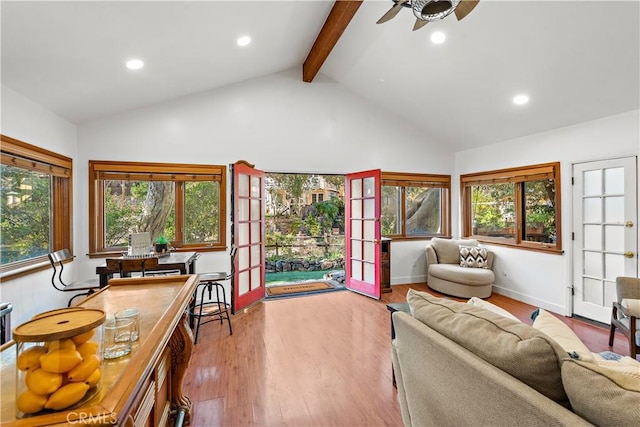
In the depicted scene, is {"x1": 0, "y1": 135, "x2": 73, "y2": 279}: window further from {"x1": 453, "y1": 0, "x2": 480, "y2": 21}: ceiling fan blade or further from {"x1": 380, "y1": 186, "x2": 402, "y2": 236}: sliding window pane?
{"x1": 380, "y1": 186, "x2": 402, "y2": 236}: sliding window pane

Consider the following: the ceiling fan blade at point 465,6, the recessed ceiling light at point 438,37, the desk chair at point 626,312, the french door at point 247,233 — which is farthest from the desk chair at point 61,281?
the desk chair at point 626,312

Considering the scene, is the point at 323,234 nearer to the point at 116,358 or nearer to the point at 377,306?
the point at 377,306

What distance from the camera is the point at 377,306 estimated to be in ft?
14.1

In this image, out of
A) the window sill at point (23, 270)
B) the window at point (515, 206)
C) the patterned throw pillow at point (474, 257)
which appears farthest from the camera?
the patterned throw pillow at point (474, 257)

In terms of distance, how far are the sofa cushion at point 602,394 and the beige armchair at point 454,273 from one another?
13.0ft

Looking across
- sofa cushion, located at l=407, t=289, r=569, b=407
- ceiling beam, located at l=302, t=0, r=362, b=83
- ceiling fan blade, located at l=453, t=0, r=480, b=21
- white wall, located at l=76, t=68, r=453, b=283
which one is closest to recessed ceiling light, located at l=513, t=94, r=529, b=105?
white wall, located at l=76, t=68, r=453, b=283

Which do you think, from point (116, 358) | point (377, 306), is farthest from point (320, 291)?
point (116, 358)

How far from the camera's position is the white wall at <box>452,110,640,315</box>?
136 inches

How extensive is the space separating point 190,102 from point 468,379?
4.55 m

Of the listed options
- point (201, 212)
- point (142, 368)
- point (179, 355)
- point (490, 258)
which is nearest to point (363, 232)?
point (490, 258)

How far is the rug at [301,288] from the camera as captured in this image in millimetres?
4988

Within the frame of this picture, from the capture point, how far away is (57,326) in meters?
0.71

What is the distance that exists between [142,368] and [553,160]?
16.7 ft

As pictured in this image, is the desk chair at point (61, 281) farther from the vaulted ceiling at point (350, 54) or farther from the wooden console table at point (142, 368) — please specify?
the wooden console table at point (142, 368)
